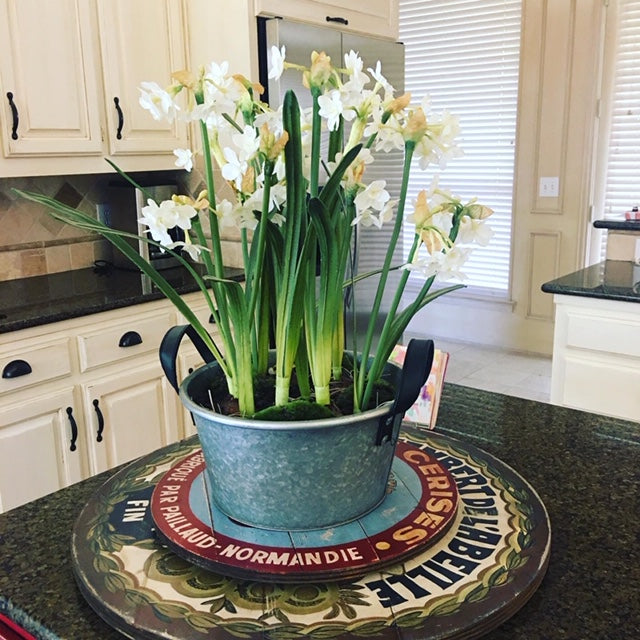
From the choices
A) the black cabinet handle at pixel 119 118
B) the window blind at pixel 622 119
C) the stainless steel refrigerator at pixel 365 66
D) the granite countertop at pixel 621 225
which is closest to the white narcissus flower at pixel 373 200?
the stainless steel refrigerator at pixel 365 66

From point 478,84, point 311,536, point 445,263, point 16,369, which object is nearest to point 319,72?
point 445,263

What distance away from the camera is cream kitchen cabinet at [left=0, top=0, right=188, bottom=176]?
7.40 feet

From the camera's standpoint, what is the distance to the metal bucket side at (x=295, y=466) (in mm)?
748

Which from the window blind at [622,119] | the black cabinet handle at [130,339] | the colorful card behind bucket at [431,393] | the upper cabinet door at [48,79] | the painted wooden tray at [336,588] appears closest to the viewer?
the painted wooden tray at [336,588]

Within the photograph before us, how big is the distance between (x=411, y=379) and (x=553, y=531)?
29 cm

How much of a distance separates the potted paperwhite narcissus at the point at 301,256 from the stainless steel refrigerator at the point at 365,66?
1.38 metres

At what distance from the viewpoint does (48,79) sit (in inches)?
92.0

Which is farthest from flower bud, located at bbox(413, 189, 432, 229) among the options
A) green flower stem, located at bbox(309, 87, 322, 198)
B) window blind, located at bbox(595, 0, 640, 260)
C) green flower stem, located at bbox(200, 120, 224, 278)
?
window blind, located at bbox(595, 0, 640, 260)

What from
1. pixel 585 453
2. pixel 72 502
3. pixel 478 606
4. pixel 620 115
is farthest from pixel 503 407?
pixel 620 115

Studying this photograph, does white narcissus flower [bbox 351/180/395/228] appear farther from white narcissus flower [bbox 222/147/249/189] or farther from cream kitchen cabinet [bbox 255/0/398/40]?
cream kitchen cabinet [bbox 255/0/398/40]

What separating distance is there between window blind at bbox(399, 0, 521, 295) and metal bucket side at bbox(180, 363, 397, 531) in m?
3.79

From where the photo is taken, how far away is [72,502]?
97cm

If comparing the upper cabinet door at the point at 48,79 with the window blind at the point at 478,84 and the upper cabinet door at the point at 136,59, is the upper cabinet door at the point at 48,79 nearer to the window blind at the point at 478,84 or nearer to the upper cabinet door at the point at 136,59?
the upper cabinet door at the point at 136,59

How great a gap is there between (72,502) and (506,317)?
4201 millimetres
